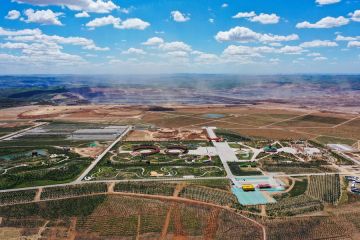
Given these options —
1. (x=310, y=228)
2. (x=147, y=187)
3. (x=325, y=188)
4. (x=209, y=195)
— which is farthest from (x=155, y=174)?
(x=325, y=188)

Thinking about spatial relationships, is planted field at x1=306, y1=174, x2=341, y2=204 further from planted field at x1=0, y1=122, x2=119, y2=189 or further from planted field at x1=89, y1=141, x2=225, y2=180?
planted field at x1=0, y1=122, x2=119, y2=189

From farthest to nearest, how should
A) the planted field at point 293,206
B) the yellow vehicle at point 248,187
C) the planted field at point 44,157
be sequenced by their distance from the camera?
the planted field at point 44,157 < the yellow vehicle at point 248,187 < the planted field at point 293,206

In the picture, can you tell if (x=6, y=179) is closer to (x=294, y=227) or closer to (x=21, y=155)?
(x=21, y=155)

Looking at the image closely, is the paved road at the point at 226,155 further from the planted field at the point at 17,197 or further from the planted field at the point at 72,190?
the planted field at the point at 17,197

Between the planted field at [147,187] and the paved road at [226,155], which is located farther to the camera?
the paved road at [226,155]

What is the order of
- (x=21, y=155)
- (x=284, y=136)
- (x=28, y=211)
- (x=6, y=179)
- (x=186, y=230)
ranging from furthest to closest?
(x=284, y=136) < (x=21, y=155) < (x=6, y=179) < (x=28, y=211) < (x=186, y=230)

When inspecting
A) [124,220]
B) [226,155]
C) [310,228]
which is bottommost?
[310,228]

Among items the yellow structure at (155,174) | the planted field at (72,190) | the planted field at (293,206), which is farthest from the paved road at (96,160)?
the planted field at (293,206)

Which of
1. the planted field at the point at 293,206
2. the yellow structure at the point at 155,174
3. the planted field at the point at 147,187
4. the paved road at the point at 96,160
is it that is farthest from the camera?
the yellow structure at the point at 155,174

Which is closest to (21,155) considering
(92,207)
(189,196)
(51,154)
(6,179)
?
(51,154)

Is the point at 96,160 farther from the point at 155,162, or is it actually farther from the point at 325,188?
the point at 325,188

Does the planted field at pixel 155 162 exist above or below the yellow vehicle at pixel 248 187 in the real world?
above
